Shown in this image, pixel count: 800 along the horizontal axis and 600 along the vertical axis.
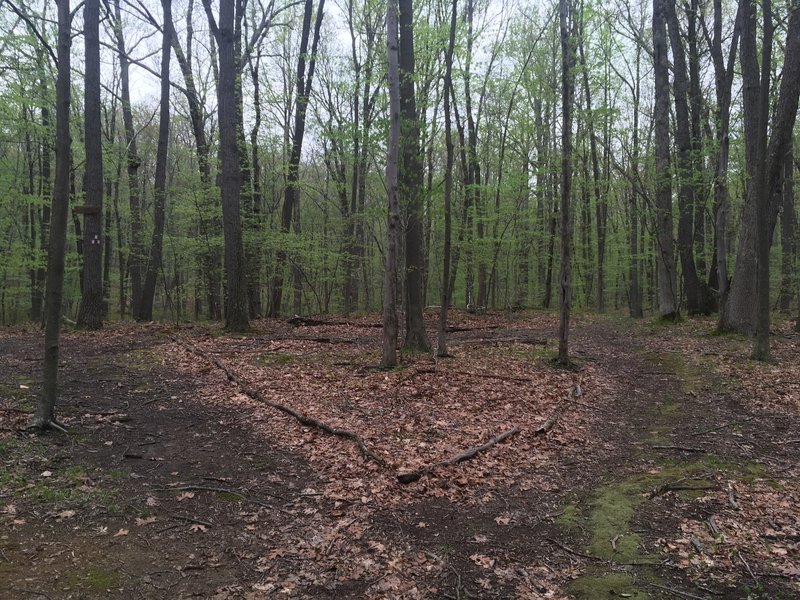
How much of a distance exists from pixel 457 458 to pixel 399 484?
32.7 inches

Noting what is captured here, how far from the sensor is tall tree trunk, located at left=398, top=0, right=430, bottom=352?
32.9 feet

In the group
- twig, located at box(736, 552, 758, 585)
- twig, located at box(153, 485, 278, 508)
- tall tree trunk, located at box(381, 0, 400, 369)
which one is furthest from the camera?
tall tree trunk, located at box(381, 0, 400, 369)

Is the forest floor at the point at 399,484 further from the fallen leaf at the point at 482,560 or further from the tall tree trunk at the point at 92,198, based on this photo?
the tall tree trunk at the point at 92,198

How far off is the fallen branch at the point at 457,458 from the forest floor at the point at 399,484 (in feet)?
0.21

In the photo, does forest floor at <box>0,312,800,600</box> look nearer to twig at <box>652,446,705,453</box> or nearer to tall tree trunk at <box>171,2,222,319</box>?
twig at <box>652,446,705,453</box>

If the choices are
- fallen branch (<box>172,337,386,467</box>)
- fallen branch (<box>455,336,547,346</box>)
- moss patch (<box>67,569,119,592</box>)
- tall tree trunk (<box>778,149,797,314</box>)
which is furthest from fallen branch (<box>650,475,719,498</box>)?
tall tree trunk (<box>778,149,797,314</box>)

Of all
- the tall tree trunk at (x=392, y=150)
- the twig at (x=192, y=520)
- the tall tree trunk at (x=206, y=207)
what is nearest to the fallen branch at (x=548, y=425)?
the tall tree trunk at (x=392, y=150)

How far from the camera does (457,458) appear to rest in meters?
5.66

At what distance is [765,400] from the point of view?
7.96 m

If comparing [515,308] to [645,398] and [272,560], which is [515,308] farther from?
[272,560]

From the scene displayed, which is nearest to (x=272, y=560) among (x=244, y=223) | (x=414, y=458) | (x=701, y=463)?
(x=414, y=458)

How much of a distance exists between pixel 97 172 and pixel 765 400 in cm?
1569

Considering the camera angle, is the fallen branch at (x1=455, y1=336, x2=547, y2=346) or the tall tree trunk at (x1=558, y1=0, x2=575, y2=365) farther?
the fallen branch at (x1=455, y1=336, x2=547, y2=346)

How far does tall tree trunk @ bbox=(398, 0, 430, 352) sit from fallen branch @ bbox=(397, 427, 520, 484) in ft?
15.2
